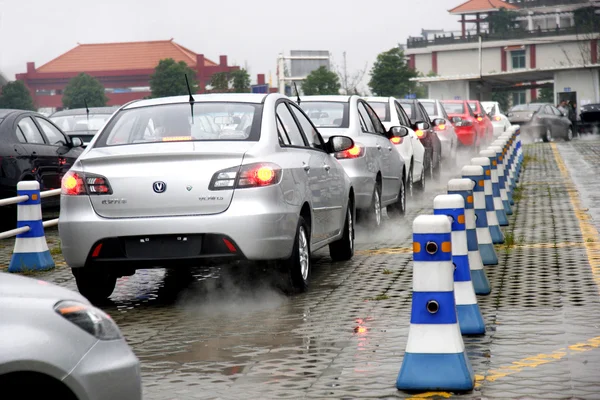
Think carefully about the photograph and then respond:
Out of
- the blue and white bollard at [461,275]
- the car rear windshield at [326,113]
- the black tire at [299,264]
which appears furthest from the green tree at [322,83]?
the blue and white bollard at [461,275]

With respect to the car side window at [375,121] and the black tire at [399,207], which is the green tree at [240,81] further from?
the car side window at [375,121]

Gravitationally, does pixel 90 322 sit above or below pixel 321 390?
above

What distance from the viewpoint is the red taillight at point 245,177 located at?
835 centimetres

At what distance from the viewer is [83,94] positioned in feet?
415

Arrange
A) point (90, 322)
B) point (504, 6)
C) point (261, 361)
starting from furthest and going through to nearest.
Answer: point (504, 6), point (261, 361), point (90, 322)

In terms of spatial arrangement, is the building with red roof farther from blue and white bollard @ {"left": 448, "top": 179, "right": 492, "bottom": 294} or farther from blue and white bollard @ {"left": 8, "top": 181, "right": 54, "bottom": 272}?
blue and white bollard @ {"left": 448, "top": 179, "right": 492, "bottom": 294}

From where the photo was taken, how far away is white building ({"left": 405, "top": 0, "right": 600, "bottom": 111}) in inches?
3472

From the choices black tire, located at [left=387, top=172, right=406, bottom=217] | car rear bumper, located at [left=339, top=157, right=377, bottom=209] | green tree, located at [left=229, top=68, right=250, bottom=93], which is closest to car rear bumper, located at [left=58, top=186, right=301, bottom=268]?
car rear bumper, located at [left=339, top=157, right=377, bottom=209]

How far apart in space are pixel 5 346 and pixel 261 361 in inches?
117

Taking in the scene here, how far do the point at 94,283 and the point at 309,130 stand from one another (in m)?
2.61

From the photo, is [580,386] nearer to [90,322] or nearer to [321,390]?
[321,390]

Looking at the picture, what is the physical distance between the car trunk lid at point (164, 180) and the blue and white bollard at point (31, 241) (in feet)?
11.0

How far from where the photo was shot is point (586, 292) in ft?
29.2

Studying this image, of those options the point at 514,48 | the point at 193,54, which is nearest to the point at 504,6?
the point at 514,48
